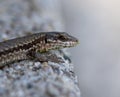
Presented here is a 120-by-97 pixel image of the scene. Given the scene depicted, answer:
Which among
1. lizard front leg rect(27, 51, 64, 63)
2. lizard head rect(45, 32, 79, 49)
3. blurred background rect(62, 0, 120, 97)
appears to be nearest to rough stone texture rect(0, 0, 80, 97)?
lizard front leg rect(27, 51, 64, 63)

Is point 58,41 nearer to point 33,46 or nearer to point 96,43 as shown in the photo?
point 33,46

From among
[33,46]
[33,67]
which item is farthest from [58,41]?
[33,67]

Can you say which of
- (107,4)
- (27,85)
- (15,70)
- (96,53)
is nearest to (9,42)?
(15,70)

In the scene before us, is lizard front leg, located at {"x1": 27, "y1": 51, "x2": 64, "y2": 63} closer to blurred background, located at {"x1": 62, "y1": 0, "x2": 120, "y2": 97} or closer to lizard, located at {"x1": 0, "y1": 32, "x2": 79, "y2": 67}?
lizard, located at {"x1": 0, "y1": 32, "x2": 79, "y2": 67}

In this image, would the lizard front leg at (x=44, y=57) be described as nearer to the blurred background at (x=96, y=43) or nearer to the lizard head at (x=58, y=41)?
the lizard head at (x=58, y=41)

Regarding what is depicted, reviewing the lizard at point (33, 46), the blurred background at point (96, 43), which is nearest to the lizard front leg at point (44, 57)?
the lizard at point (33, 46)

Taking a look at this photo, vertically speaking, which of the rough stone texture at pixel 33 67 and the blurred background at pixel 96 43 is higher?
the rough stone texture at pixel 33 67
